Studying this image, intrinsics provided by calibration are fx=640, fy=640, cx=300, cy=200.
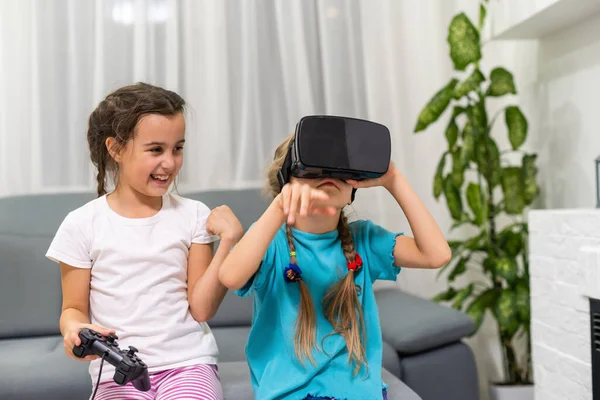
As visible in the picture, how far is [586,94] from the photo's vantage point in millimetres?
2297

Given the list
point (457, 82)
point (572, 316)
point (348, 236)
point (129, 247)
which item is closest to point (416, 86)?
point (457, 82)

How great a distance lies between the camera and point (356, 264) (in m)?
1.23

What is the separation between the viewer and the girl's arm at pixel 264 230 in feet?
3.52

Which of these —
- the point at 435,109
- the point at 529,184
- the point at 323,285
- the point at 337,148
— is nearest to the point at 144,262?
the point at 323,285

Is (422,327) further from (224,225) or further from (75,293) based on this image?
(75,293)

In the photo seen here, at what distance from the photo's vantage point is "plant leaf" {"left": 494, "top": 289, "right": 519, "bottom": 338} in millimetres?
2201

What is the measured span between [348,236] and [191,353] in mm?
389

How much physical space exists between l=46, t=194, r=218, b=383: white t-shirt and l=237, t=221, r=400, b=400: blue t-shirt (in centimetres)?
15

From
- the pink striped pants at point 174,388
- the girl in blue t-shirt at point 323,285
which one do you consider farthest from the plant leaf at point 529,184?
the pink striped pants at point 174,388

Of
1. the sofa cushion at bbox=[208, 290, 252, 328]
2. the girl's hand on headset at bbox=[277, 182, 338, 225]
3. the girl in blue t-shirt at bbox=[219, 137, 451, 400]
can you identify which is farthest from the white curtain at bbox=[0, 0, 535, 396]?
the girl's hand on headset at bbox=[277, 182, 338, 225]

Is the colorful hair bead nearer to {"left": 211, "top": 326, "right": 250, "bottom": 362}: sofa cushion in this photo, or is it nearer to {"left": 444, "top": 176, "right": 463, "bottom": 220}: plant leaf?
{"left": 211, "top": 326, "right": 250, "bottom": 362}: sofa cushion

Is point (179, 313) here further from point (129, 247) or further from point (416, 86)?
point (416, 86)

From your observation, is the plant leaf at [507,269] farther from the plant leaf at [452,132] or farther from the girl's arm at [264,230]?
the girl's arm at [264,230]

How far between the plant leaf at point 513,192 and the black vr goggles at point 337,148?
4.63 ft
